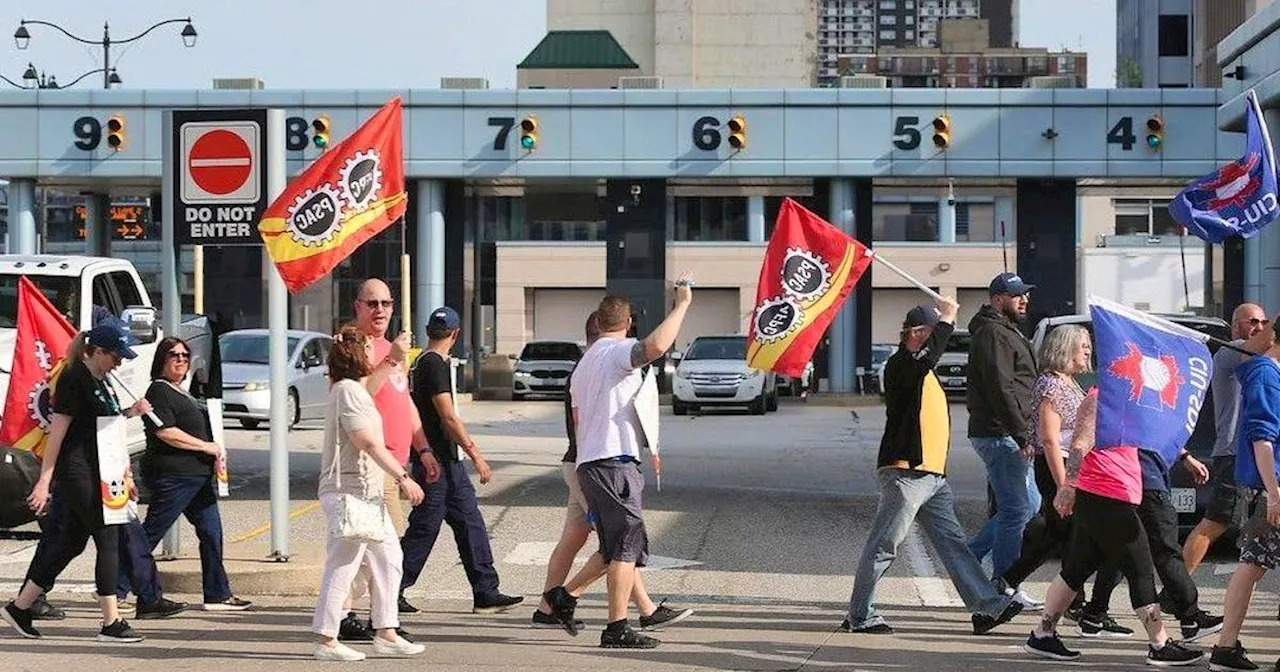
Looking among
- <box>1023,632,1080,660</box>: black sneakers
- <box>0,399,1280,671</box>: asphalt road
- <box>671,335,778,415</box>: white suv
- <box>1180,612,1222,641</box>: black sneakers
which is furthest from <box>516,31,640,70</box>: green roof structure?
<box>1023,632,1080,660</box>: black sneakers

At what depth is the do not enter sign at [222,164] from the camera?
14.0m

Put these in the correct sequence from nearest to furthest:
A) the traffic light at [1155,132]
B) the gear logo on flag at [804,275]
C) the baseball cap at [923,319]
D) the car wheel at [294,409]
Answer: the baseball cap at [923,319], the gear logo on flag at [804,275], the car wheel at [294,409], the traffic light at [1155,132]

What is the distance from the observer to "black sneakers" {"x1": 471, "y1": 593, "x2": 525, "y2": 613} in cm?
1255

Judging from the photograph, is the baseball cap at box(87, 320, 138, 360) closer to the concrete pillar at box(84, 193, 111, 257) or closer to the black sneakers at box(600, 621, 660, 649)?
the black sneakers at box(600, 621, 660, 649)

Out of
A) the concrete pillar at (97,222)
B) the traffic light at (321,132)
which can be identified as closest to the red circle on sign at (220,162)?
the traffic light at (321,132)

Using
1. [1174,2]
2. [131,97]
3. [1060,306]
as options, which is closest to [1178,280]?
[1060,306]

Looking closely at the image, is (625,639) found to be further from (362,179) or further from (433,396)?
(362,179)

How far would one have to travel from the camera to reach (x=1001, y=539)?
12523mm

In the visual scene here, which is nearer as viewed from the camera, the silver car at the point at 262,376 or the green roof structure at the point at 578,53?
the silver car at the point at 262,376

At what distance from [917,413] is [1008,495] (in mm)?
1486

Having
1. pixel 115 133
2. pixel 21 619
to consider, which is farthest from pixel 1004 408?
pixel 115 133

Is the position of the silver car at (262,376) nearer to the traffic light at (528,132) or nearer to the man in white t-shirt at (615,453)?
the traffic light at (528,132)

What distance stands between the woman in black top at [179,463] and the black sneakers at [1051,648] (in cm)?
472

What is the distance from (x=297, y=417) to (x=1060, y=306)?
18.7m
